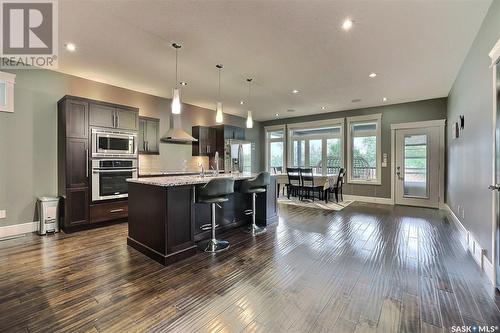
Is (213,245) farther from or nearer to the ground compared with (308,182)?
nearer to the ground

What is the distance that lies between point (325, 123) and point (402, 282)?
20.5ft

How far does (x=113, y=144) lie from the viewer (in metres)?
4.45

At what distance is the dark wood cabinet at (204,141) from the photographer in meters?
6.74

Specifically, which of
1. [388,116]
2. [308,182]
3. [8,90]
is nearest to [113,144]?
[8,90]

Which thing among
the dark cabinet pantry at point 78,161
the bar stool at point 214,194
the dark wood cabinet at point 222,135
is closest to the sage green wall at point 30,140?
the dark cabinet pantry at point 78,161

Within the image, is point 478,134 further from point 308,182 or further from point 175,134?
point 175,134

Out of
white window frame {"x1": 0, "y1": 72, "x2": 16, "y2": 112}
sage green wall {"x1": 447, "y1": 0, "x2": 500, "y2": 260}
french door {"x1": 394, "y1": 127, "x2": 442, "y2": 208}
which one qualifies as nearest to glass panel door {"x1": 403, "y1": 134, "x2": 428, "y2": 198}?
french door {"x1": 394, "y1": 127, "x2": 442, "y2": 208}

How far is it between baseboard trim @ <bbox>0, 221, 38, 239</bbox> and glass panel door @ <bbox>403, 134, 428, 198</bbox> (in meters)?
8.45

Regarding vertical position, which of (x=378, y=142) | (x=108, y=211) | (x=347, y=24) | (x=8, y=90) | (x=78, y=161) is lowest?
(x=108, y=211)

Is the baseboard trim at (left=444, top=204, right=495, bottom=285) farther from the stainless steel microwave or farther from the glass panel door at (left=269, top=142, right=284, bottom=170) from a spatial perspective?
the glass panel door at (left=269, top=142, right=284, bottom=170)

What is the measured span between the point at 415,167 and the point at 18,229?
8.75 metres

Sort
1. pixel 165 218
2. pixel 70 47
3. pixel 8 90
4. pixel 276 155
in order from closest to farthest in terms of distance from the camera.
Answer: pixel 165 218 → pixel 70 47 → pixel 8 90 → pixel 276 155

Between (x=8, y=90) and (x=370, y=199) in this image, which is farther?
(x=370, y=199)

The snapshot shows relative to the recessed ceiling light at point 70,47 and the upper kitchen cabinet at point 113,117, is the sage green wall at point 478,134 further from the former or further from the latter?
the upper kitchen cabinet at point 113,117
